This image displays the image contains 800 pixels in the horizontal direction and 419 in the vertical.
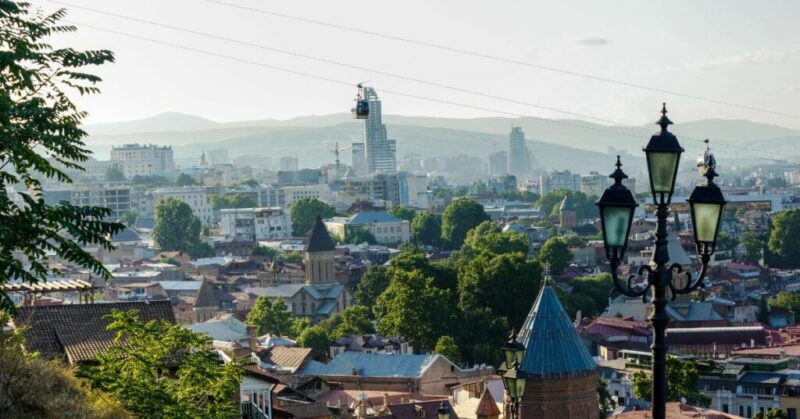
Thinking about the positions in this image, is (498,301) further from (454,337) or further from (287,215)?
(287,215)

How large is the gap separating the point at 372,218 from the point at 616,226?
5104 inches

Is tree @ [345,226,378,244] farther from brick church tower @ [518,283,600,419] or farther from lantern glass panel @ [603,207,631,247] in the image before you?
lantern glass panel @ [603,207,631,247]

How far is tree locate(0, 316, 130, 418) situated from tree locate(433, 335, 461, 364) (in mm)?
40291

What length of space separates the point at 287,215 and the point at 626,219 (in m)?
140

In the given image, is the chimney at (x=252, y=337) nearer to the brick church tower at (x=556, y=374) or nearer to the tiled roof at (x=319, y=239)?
the brick church tower at (x=556, y=374)

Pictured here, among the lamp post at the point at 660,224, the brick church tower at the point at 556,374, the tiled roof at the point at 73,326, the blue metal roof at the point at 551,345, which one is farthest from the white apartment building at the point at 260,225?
the lamp post at the point at 660,224

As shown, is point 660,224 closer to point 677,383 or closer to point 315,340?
point 677,383

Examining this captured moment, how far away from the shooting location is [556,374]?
26.7 m

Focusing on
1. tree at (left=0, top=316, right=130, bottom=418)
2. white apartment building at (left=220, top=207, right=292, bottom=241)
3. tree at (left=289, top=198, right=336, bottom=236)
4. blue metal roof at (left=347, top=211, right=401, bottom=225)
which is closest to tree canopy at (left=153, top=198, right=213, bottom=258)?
white apartment building at (left=220, top=207, right=292, bottom=241)

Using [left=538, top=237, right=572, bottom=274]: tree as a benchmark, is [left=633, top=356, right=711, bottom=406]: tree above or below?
below

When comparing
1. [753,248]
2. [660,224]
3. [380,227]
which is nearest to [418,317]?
[660,224]

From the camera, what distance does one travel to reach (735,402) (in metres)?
49.0

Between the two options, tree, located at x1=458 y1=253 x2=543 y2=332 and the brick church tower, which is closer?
the brick church tower

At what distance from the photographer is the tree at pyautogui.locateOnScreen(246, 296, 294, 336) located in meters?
64.8
